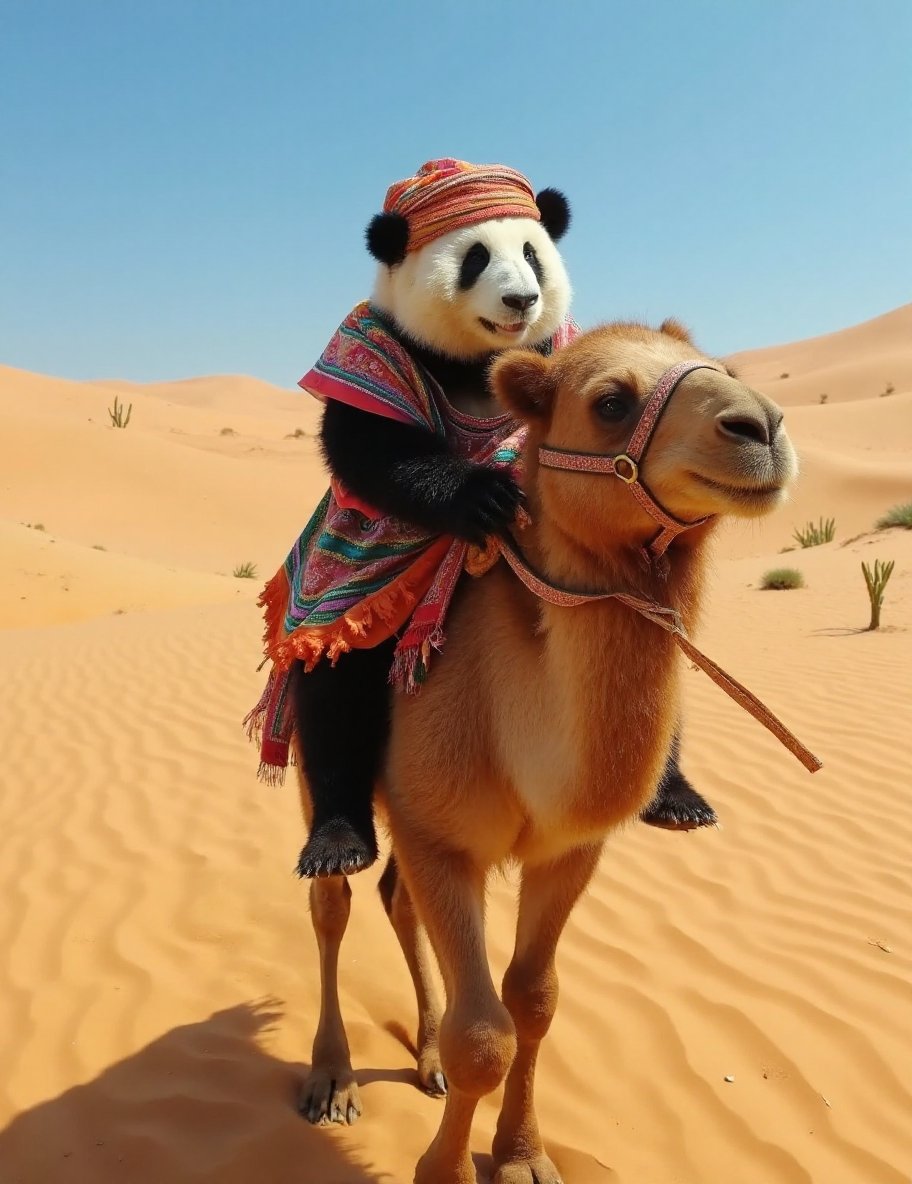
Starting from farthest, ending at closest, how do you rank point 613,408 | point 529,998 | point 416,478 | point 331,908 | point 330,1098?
point 331,908
point 330,1098
point 529,998
point 416,478
point 613,408

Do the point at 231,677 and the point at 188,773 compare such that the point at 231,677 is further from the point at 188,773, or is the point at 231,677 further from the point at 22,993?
the point at 22,993

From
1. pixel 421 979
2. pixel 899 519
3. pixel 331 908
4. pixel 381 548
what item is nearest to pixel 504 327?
pixel 381 548

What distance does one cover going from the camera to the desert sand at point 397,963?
336 cm

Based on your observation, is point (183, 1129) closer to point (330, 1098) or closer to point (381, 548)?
point (330, 1098)

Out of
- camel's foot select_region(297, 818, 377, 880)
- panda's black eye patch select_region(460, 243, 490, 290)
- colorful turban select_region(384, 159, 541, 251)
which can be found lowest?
camel's foot select_region(297, 818, 377, 880)

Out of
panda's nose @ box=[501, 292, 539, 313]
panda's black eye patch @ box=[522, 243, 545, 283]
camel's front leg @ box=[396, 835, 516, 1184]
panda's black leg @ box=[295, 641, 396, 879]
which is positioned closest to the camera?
camel's front leg @ box=[396, 835, 516, 1184]

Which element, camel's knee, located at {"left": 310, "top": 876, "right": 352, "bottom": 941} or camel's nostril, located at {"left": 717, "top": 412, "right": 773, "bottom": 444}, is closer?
camel's nostril, located at {"left": 717, "top": 412, "right": 773, "bottom": 444}

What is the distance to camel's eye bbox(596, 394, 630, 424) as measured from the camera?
91.4 inches

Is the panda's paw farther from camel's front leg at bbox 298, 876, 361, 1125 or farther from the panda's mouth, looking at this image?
camel's front leg at bbox 298, 876, 361, 1125

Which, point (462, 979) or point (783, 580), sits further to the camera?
point (783, 580)

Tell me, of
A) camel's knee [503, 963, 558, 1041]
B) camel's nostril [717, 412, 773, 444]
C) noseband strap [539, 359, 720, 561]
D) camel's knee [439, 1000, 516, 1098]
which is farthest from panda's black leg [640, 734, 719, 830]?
camel's nostril [717, 412, 773, 444]

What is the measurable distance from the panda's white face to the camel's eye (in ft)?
1.69

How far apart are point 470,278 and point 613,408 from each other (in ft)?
2.33

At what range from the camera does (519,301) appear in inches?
107
